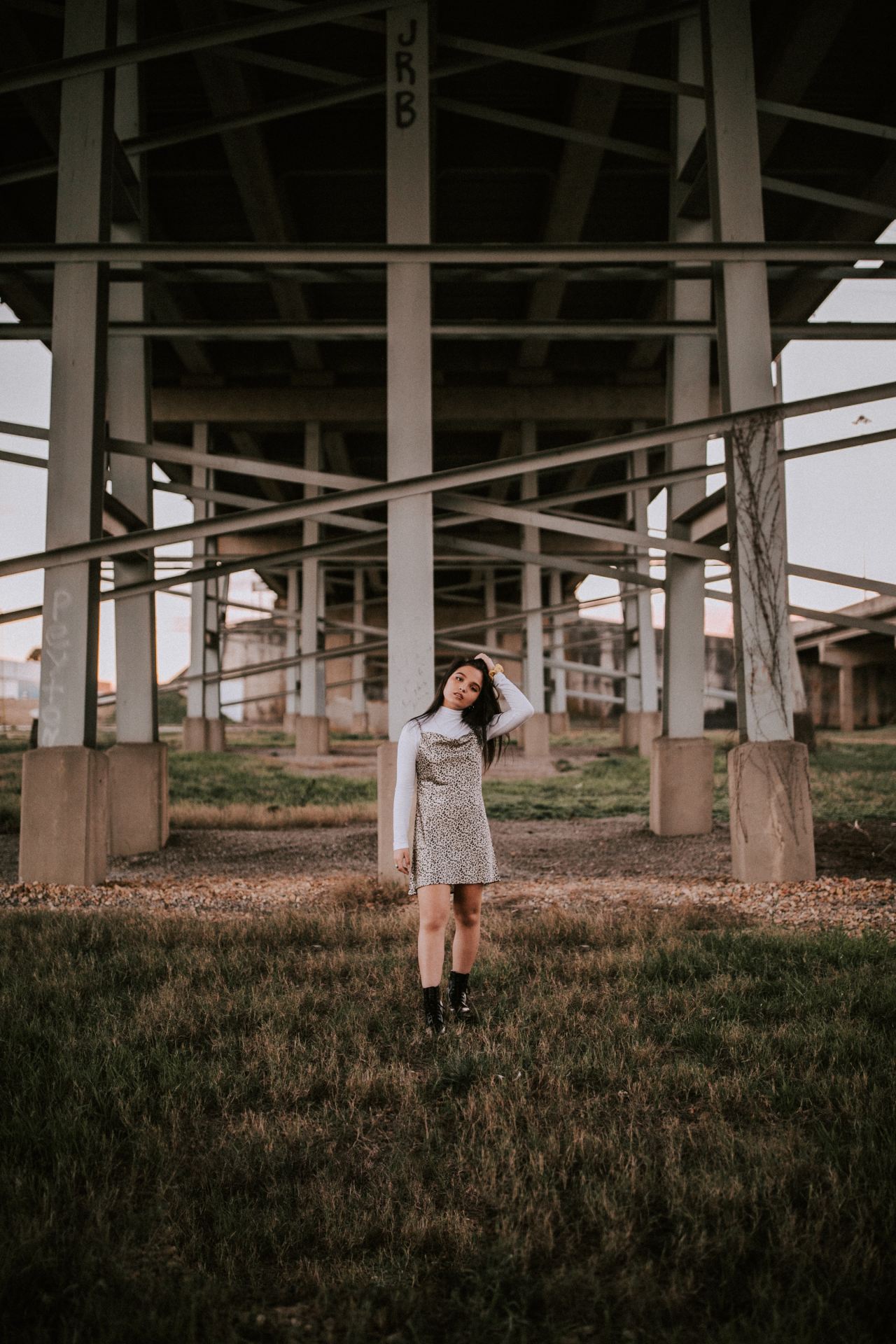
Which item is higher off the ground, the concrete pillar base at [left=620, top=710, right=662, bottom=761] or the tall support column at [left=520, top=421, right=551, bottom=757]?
the tall support column at [left=520, top=421, right=551, bottom=757]

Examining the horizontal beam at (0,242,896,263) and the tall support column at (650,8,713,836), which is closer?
the horizontal beam at (0,242,896,263)

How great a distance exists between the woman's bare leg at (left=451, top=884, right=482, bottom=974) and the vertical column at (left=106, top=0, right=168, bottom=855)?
251 inches

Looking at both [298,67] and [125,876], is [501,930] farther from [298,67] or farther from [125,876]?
[298,67]

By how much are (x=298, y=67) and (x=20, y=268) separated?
152 inches

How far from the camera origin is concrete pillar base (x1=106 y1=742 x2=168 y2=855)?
9.61 m

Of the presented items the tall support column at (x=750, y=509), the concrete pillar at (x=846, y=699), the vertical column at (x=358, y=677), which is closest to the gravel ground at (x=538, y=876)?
the tall support column at (x=750, y=509)

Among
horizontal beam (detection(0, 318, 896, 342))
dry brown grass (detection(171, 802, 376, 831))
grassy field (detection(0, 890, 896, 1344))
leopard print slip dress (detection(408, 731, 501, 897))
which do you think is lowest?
grassy field (detection(0, 890, 896, 1344))

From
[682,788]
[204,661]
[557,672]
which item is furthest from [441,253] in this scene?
[557,672]

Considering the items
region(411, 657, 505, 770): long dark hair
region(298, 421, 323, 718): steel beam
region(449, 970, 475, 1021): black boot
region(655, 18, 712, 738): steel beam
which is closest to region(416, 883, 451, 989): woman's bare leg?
region(449, 970, 475, 1021): black boot

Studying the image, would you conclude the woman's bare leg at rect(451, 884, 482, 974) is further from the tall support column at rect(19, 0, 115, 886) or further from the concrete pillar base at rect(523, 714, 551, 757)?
the concrete pillar base at rect(523, 714, 551, 757)

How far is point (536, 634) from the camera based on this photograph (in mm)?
22969

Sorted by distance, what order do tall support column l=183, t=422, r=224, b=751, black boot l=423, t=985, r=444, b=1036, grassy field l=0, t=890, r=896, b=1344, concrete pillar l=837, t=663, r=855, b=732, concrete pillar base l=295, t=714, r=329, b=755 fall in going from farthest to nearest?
1. concrete pillar l=837, t=663, r=855, b=732
2. concrete pillar base l=295, t=714, r=329, b=755
3. tall support column l=183, t=422, r=224, b=751
4. black boot l=423, t=985, r=444, b=1036
5. grassy field l=0, t=890, r=896, b=1344

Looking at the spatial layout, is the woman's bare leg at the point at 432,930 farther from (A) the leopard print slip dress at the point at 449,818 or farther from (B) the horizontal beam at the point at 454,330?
(B) the horizontal beam at the point at 454,330

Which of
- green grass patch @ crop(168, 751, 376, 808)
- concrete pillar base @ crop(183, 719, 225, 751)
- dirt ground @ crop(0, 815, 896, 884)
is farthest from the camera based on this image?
concrete pillar base @ crop(183, 719, 225, 751)
